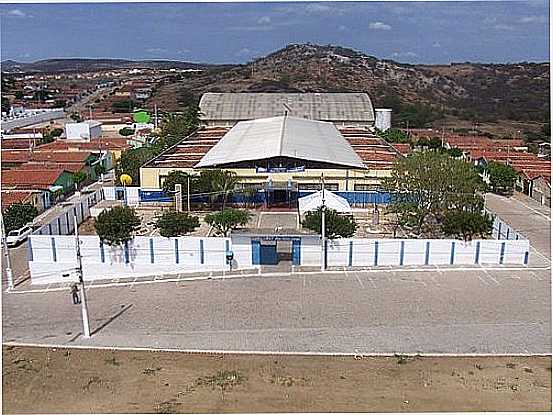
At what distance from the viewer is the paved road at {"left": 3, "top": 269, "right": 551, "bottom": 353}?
8.82m

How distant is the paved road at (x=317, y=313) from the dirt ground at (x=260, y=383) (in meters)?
0.52

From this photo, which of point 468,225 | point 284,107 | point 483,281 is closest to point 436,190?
point 468,225

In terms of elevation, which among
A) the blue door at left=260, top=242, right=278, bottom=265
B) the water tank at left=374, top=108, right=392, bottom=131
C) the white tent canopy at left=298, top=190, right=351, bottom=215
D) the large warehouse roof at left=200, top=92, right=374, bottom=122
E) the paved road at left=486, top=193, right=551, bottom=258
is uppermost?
the large warehouse roof at left=200, top=92, right=374, bottom=122

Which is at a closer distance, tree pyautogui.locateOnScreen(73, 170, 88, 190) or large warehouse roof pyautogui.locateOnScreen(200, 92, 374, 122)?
tree pyautogui.locateOnScreen(73, 170, 88, 190)

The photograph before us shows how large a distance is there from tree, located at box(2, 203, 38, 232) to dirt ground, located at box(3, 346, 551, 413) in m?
6.88

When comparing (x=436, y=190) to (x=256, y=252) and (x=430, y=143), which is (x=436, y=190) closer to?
(x=256, y=252)

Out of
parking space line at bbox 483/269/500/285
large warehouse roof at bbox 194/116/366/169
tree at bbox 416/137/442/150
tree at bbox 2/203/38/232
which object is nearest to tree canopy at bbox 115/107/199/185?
large warehouse roof at bbox 194/116/366/169

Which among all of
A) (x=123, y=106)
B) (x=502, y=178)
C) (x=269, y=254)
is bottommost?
(x=269, y=254)

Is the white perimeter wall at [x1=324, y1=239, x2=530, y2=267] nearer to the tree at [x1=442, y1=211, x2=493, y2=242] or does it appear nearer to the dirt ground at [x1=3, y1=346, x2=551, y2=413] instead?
the tree at [x1=442, y1=211, x2=493, y2=242]

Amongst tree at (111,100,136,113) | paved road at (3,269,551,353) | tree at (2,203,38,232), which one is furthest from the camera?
tree at (111,100,136,113)

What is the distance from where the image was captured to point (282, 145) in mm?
17547

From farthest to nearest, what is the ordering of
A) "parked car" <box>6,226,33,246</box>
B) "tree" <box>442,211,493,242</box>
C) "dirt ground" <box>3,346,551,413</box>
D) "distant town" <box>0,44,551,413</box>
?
"parked car" <box>6,226,33,246</box>
"tree" <box>442,211,493,242</box>
"distant town" <box>0,44,551,413</box>
"dirt ground" <box>3,346,551,413</box>

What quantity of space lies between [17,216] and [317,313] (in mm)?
8528

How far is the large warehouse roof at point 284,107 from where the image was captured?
30.9m
